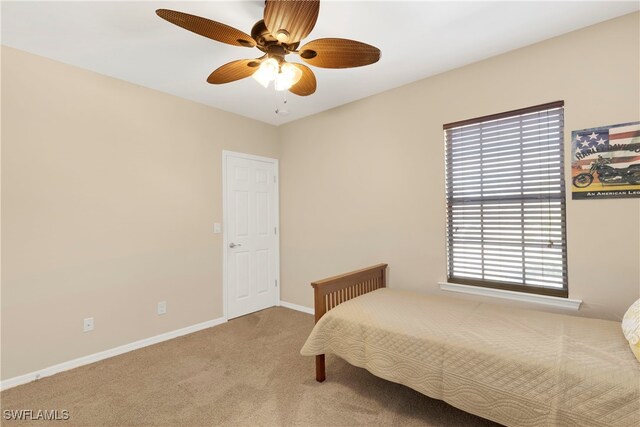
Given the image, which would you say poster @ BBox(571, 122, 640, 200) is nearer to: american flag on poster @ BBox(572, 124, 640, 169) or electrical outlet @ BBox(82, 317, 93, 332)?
american flag on poster @ BBox(572, 124, 640, 169)

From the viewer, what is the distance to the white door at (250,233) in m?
3.63

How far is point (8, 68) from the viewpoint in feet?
7.39

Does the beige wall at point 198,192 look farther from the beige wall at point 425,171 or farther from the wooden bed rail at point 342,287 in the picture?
the wooden bed rail at point 342,287

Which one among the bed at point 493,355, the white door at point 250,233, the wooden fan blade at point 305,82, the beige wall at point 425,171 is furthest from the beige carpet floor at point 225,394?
the wooden fan blade at point 305,82

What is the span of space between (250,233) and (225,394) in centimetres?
202

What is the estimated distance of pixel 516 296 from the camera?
237 centimetres

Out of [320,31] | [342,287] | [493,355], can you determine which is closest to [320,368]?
[342,287]

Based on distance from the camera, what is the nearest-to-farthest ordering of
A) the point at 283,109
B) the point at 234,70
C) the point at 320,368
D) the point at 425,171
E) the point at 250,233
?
the point at 234,70 < the point at 320,368 < the point at 425,171 < the point at 283,109 < the point at 250,233

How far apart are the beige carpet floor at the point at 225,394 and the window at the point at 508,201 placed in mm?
1158

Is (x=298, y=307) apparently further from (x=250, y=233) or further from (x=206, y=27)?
(x=206, y=27)

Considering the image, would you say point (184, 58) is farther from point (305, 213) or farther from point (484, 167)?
point (484, 167)

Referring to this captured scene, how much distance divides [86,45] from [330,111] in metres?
2.32

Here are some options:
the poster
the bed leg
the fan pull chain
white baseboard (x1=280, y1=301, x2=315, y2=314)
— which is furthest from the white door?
the poster

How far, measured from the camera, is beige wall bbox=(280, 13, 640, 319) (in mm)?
2020
